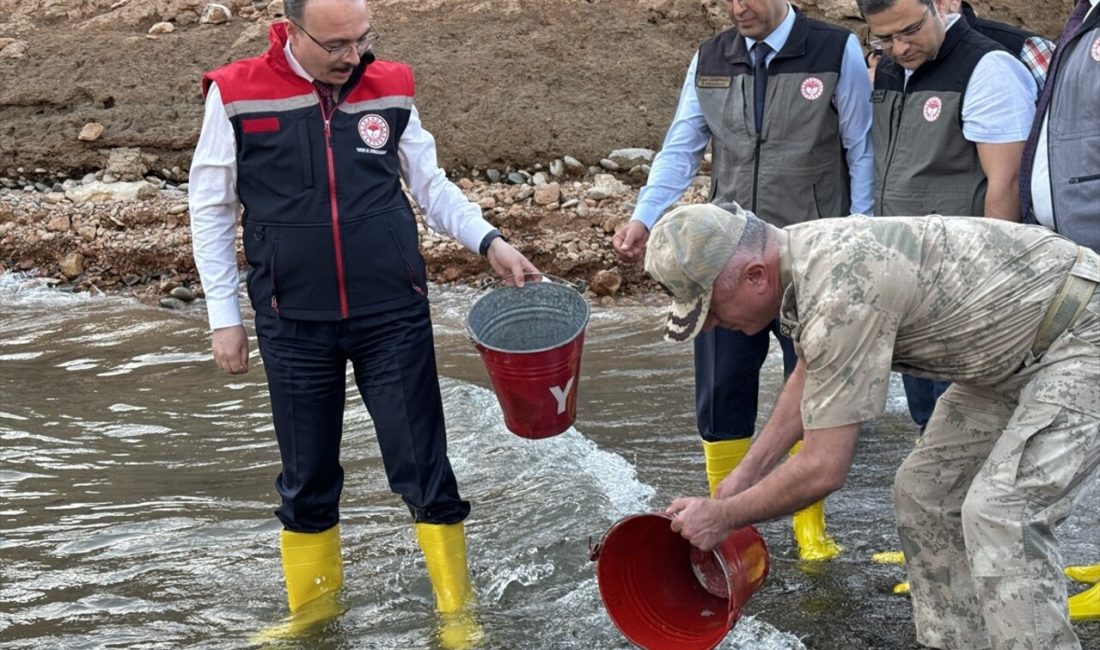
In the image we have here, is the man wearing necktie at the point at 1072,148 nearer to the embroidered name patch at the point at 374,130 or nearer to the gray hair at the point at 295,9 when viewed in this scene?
the embroidered name patch at the point at 374,130

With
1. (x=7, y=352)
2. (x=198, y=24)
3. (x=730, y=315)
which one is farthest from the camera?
(x=198, y=24)

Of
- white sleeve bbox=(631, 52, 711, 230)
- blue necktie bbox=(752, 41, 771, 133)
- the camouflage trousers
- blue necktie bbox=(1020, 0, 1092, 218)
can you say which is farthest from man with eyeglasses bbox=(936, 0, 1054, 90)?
the camouflage trousers

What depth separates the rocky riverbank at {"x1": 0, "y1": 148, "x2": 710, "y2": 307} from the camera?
10.1m

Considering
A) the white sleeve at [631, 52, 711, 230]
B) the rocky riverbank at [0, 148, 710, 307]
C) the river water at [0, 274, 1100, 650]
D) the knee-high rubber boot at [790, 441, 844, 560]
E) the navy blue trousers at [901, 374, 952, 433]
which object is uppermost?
the white sleeve at [631, 52, 711, 230]

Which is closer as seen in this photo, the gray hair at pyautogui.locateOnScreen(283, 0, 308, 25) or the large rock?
the gray hair at pyautogui.locateOnScreen(283, 0, 308, 25)

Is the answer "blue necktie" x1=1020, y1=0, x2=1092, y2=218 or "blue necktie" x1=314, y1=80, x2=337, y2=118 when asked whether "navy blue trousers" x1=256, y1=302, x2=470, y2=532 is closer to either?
"blue necktie" x1=314, y1=80, x2=337, y2=118

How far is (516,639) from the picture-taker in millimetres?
4504

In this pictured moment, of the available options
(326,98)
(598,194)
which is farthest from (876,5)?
(598,194)

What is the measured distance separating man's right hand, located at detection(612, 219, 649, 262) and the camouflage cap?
1.50 m

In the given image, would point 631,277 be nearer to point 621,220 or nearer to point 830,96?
point 621,220

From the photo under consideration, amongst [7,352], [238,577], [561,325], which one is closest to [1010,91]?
[561,325]

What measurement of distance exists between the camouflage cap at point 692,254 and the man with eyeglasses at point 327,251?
3.73 ft

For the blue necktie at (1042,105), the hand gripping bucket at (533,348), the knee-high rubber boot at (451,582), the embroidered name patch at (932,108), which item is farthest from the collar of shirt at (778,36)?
the knee-high rubber boot at (451,582)

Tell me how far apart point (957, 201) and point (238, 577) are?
2.89 meters
